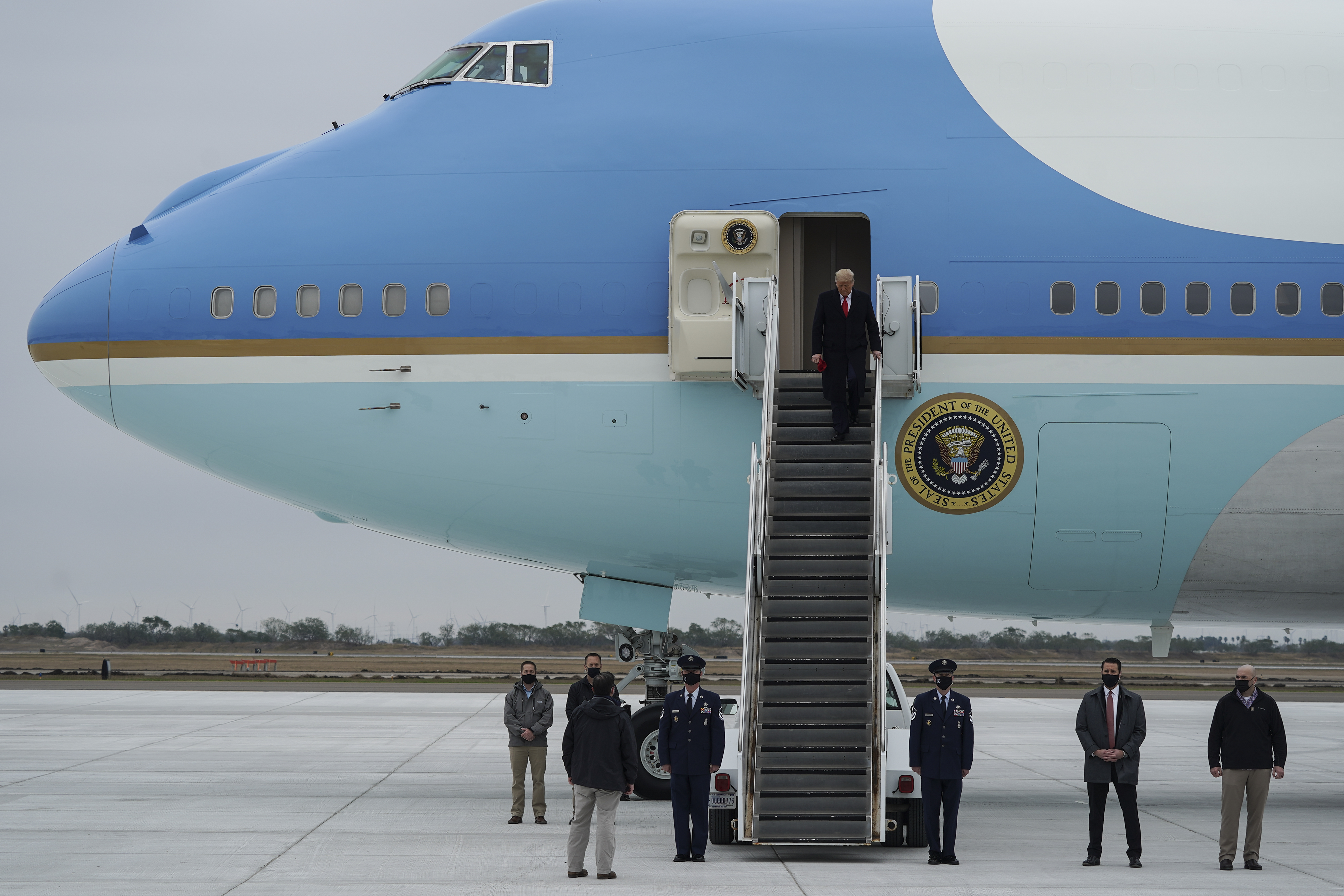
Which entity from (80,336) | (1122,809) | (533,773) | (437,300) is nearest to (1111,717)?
(1122,809)

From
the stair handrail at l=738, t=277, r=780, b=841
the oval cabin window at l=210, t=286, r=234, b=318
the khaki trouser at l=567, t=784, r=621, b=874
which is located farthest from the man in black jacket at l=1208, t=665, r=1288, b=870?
the oval cabin window at l=210, t=286, r=234, b=318

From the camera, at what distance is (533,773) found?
491 inches

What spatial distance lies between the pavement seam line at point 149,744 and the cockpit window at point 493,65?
1032cm

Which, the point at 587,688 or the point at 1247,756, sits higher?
the point at 587,688

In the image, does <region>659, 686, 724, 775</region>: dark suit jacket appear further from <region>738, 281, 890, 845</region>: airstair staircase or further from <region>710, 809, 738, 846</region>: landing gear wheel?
<region>710, 809, 738, 846</region>: landing gear wheel

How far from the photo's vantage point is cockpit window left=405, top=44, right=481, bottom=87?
13.1 m

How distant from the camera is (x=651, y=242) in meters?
12.1

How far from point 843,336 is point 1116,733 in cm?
412

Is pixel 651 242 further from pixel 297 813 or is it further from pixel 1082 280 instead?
pixel 297 813

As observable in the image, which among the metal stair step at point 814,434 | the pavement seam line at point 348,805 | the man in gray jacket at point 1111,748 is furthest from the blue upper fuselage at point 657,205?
the pavement seam line at point 348,805

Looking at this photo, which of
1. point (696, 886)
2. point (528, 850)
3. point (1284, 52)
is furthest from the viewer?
point (1284, 52)

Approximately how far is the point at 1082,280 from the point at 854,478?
294 centimetres

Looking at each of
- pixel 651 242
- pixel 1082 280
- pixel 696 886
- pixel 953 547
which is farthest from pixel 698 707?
pixel 1082 280

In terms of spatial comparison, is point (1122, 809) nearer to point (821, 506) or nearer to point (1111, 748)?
point (1111, 748)
